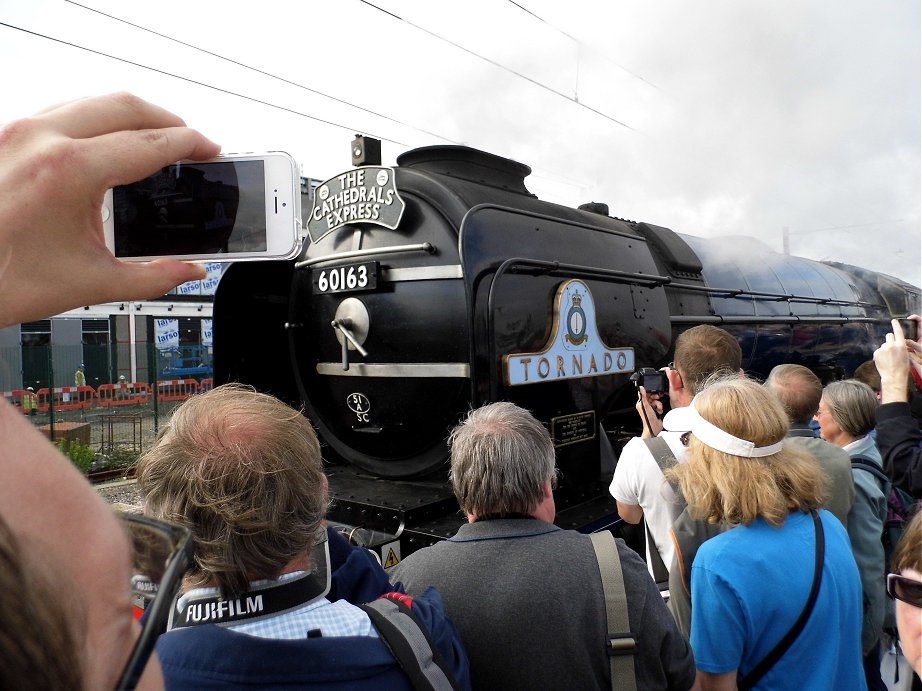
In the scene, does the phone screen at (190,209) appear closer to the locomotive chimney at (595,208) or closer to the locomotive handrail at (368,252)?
the locomotive handrail at (368,252)

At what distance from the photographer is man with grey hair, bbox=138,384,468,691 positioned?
3.14 feet

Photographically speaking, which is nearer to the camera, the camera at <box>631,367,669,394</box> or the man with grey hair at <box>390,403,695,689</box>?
the man with grey hair at <box>390,403,695,689</box>

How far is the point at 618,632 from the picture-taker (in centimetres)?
142

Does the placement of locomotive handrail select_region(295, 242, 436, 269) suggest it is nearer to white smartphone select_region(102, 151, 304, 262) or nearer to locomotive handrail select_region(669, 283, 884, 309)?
white smartphone select_region(102, 151, 304, 262)

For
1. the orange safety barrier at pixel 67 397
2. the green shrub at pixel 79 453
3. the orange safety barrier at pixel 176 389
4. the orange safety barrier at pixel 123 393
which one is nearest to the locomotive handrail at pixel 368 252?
the green shrub at pixel 79 453

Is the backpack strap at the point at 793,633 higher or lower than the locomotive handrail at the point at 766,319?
lower

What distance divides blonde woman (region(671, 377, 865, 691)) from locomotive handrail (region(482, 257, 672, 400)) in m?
1.32

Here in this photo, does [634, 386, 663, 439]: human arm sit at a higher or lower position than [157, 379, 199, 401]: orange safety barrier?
higher

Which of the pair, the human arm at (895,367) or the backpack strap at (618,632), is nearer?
the backpack strap at (618,632)

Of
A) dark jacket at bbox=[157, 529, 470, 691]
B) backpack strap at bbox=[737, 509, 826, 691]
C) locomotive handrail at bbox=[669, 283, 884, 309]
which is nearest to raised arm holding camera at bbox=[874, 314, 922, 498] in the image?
backpack strap at bbox=[737, 509, 826, 691]

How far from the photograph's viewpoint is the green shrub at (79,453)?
9630mm

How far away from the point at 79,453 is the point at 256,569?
10418 millimetres

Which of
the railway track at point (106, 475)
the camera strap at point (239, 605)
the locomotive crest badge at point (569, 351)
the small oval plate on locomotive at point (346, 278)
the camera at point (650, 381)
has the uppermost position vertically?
the small oval plate on locomotive at point (346, 278)

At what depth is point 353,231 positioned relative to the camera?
3.64 m
